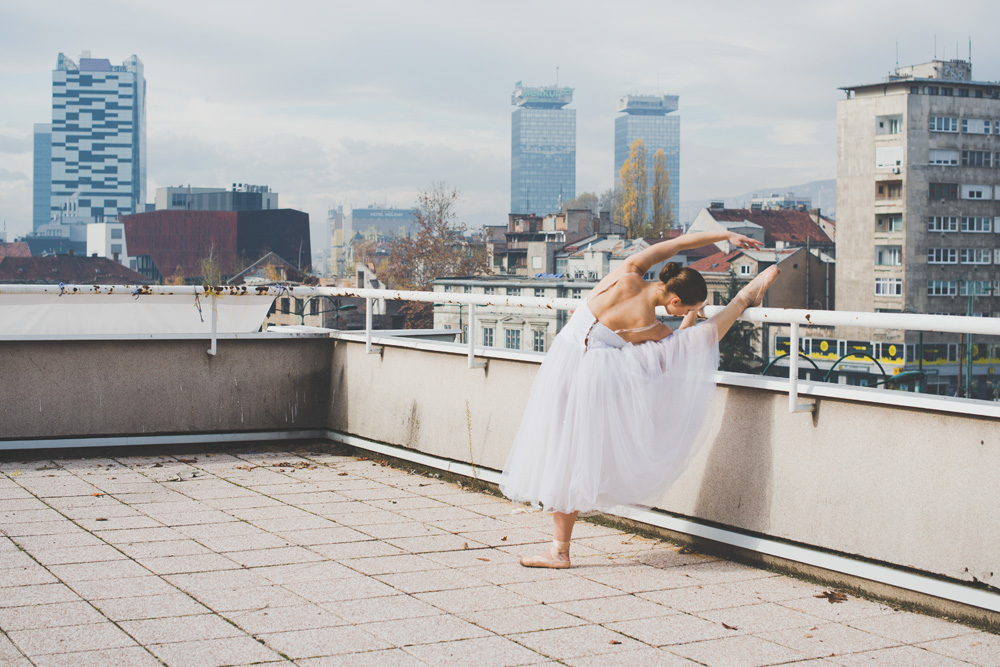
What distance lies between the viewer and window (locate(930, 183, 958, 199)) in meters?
85.6

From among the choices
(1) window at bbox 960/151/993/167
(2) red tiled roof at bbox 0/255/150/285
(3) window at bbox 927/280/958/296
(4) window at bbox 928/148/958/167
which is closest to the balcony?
(3) window at bbox 927/280/958/296

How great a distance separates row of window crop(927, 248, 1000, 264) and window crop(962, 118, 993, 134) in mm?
10314

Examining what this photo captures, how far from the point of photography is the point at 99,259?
113 metres

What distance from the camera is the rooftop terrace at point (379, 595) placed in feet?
11.2

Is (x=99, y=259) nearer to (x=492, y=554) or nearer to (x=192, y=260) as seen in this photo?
(x=192, y=260)

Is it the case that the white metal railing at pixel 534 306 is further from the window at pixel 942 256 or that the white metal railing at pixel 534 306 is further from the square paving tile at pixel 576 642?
the window at pixel 942 256

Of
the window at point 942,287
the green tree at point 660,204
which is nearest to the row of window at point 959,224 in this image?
the window at point 942,287

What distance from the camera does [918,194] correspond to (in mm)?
84188

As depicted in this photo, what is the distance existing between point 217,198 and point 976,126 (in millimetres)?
107065

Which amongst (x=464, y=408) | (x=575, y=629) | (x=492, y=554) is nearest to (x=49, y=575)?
(x=492, y=554)

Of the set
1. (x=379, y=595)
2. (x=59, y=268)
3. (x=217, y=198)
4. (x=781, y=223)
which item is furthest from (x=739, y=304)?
(x=217, y=198)

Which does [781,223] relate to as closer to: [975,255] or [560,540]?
[975,255]

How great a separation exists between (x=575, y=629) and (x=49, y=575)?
227 cm

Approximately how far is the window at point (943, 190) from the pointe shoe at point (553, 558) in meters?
89.8
